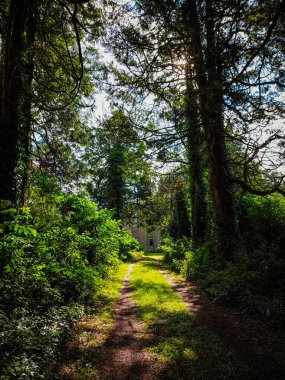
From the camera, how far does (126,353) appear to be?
3.80 metres

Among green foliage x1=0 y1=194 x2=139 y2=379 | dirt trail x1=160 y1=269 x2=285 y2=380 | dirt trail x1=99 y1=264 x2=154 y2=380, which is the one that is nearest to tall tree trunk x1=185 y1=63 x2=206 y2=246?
green foliage x1=0 y1=194 x2=139 y2=379

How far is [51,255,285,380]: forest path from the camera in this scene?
3.08m

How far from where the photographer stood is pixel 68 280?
565cm

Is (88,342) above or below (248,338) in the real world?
below

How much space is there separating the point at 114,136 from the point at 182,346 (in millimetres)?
7057

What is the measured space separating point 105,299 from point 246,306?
423 centimetres

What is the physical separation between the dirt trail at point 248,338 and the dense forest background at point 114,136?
40cm

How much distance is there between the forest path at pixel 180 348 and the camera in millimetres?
3084

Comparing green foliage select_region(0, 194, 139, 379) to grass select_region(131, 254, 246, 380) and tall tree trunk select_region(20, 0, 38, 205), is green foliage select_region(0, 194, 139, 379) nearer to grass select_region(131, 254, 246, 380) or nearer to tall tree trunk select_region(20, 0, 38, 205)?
tall tree trunk select_region(20, 0, 38, 205)

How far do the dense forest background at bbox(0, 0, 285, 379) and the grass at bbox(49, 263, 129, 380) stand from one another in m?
0.28

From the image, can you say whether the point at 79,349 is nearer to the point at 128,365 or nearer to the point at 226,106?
the point at 128,365

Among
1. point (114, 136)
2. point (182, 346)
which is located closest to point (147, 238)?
point (114, 136)

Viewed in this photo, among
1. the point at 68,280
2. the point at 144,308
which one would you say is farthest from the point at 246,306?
the point at 68,280

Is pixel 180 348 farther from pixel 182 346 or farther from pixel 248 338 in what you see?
pixel 248 338
